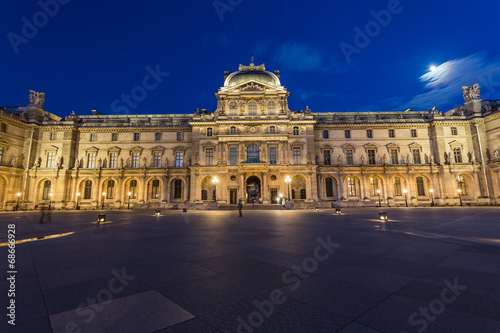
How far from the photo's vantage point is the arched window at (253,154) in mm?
43312

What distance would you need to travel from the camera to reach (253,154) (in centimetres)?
4362

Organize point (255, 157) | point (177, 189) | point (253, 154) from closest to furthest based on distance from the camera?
point (255, 157)
point (253, 154)
point (177, 189)

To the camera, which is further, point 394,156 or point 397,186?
point 394,156

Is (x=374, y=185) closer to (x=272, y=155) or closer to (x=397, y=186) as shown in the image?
(x=397, y=186)

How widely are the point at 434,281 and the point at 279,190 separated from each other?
37.4 m

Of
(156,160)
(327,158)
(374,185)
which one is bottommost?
(374,185)

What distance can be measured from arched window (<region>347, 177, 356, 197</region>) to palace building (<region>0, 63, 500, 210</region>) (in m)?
0.20

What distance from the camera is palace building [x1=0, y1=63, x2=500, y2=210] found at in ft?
138

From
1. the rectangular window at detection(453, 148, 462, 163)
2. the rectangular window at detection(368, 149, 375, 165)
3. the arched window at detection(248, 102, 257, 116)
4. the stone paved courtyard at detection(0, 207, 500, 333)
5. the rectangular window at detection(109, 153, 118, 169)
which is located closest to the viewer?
the stone paved courtyard at detection(0, 207, 500, 333)

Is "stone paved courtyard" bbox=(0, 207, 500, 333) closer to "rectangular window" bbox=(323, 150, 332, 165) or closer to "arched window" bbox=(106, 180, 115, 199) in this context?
"rectangular window" bbox=(323, 150, 332, 165)

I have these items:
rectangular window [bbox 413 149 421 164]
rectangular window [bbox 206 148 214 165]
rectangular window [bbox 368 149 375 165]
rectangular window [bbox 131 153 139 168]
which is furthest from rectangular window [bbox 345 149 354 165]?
rectangular window [bbox 131 153 139 168]

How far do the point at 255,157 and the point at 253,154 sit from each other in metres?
0.71

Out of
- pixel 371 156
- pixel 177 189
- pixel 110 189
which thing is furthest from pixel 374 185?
pixel 110 189

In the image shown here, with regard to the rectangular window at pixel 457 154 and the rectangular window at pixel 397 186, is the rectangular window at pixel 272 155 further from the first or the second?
the rectangular window at pixel 457 154
